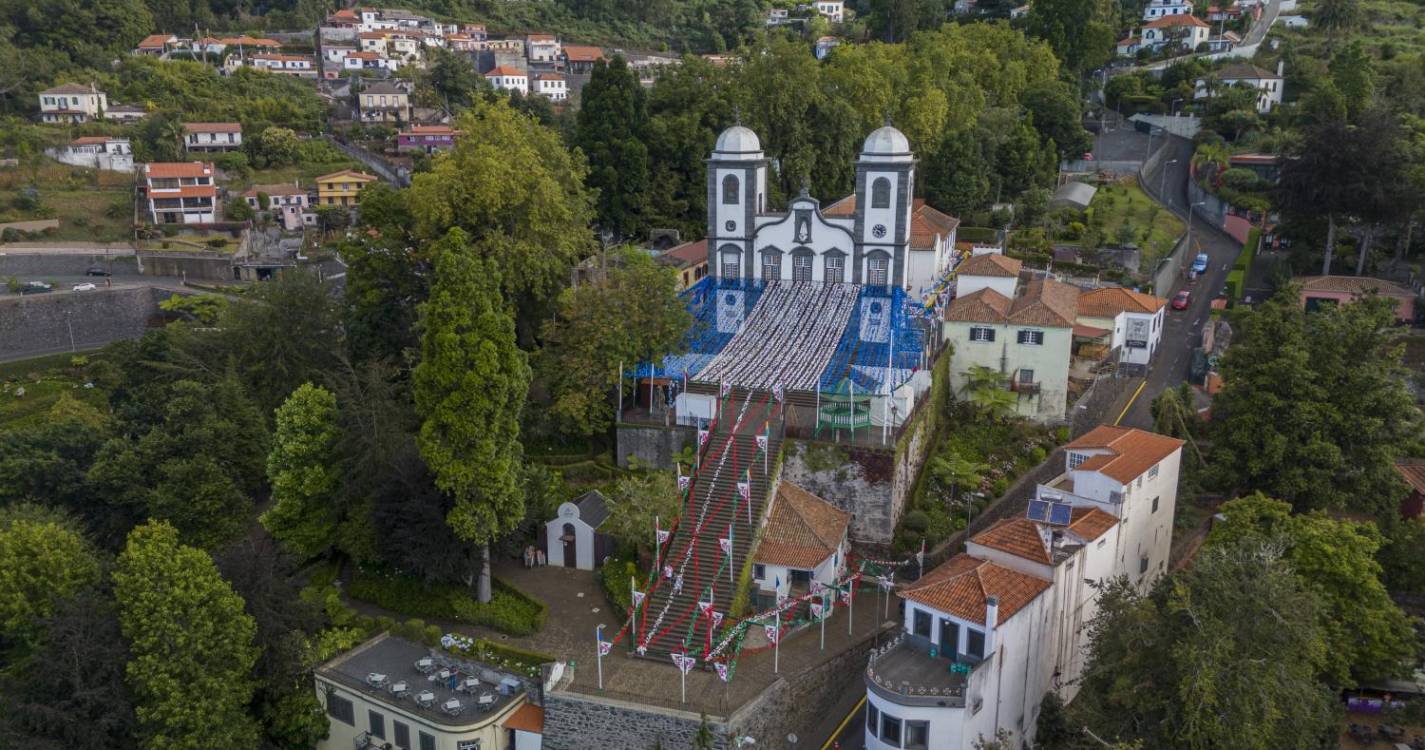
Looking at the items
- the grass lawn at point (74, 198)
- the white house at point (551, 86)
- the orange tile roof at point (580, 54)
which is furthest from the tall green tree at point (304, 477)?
the orange tile roof at point (580, 54)

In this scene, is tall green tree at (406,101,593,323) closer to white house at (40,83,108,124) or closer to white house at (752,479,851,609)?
white house at (752,479,851,609)

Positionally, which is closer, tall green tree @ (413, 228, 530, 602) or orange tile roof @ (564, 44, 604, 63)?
tall green tree @ (413, 228, 530, 602)

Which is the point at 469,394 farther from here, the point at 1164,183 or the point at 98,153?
the point at 98,153

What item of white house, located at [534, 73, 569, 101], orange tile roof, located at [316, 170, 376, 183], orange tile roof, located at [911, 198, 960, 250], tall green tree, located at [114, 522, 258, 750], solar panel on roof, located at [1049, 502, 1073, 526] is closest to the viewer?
tall green tree, located at [114, 522, 258, 750]

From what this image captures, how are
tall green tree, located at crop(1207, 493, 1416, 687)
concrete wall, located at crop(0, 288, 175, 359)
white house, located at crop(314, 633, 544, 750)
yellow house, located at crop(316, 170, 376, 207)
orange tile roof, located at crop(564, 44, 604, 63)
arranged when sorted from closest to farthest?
white house, located at crop(314, 633, 544, 750)
tall green tree, located at crop(1207, 493, 1416, 687)
concrete wall, located at crop(0, 288, 175, 359)
yellow house, located at crop(316, 170, 376, 207)
orange tile roof, located at crop(564, 44, 604, 63)

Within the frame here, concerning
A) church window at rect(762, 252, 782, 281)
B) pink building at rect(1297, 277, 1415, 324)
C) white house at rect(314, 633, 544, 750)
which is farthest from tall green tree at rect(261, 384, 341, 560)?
pink building at rect(1297, 277, 1415, 324)

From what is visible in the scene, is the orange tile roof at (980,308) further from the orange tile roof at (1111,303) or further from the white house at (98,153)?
the white house at (98,153)

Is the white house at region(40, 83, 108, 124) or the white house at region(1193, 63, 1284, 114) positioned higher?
the white house at region(1193, 63, 1284, 114)
